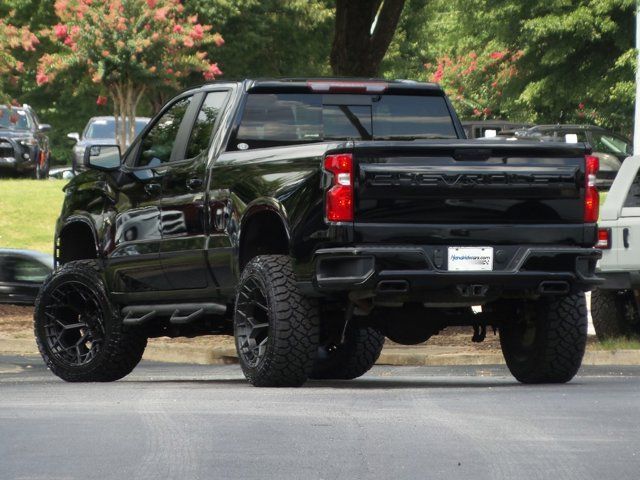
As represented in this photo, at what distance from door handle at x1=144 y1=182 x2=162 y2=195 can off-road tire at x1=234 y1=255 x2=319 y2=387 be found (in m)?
1.60

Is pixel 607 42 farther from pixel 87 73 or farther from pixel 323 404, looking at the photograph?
pixel 323 404

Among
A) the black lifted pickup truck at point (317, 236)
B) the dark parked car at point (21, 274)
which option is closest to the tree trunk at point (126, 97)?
the dark parked car at point (21, 274)

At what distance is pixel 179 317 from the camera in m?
12.7

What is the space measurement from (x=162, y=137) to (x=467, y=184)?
3.08 m

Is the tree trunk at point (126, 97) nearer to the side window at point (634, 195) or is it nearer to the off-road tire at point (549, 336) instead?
the side window at point (634, 195)

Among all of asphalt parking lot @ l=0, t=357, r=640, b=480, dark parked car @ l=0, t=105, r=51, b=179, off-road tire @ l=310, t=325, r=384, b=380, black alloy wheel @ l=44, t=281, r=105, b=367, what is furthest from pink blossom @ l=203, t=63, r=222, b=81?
asphalt parking lot @ l=0, t=357, r=640, b=480

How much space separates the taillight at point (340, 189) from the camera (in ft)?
36.0

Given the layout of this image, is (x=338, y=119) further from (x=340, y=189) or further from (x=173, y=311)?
(x=340, y=189)

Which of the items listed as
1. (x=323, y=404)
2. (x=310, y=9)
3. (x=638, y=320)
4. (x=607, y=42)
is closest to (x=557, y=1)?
(x=607, y=42)

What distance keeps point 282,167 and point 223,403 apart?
1606mm

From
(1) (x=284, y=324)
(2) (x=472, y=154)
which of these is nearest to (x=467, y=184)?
(2) (x=472, y=154)

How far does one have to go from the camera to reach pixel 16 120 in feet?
125

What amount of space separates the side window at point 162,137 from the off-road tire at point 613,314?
5310 millimetres

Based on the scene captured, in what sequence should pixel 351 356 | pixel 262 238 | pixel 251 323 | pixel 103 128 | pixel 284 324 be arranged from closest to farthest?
pixel 284 324
pixel 251 323
pixel 262 238
pixel 351 356
pixel 103 128
